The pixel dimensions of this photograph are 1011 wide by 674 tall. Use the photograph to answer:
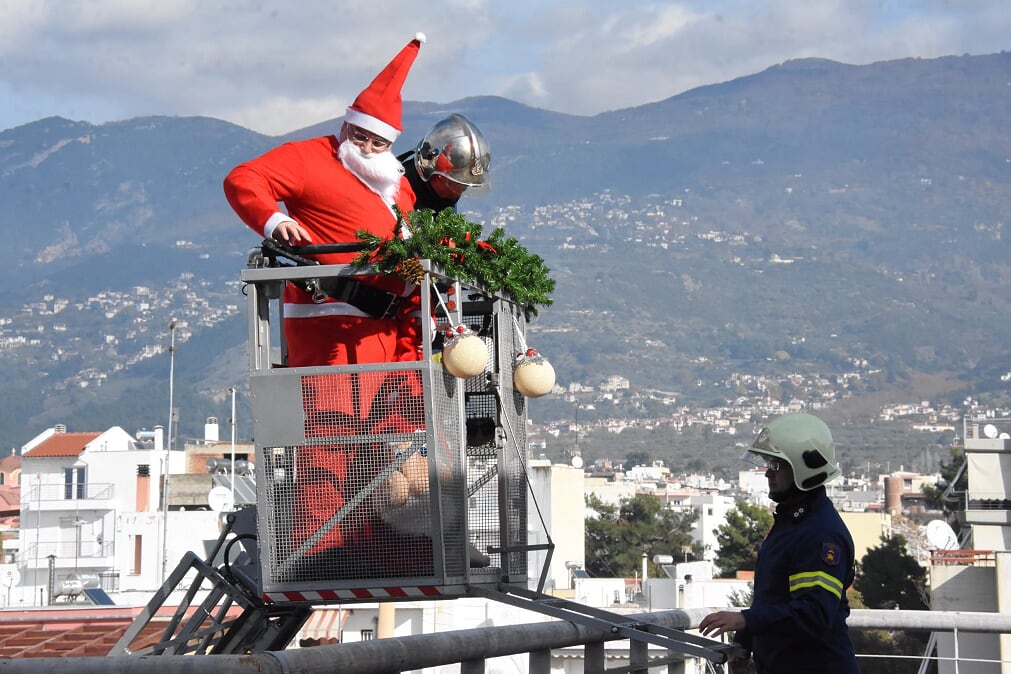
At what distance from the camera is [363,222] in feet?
27.8

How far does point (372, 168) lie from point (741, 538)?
103 m

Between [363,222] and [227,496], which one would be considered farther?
[227,496]

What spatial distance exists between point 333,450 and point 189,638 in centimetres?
129

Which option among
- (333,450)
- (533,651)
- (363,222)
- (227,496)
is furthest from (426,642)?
(227,496)

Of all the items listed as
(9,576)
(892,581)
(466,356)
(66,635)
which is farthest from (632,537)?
(466,356)

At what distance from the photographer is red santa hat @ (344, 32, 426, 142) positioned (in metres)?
8.70

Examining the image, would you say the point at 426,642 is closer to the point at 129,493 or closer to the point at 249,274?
the point at 249,274

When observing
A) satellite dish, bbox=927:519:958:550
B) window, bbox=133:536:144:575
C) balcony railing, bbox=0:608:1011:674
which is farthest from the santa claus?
window, bbox=133:536:144:575

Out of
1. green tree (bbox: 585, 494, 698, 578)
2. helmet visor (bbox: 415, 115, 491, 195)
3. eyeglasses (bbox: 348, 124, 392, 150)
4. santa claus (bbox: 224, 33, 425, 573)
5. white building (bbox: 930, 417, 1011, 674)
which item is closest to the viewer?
santa claus (bbox: 224, 33, 425, 573)

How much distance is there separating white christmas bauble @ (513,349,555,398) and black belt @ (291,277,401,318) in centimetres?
70

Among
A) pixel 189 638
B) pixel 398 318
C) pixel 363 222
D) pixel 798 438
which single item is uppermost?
pixel 363 222

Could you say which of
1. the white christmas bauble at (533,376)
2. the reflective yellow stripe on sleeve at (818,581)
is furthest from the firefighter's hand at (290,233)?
the reflective yellow stripe on sleeve at (818,581)

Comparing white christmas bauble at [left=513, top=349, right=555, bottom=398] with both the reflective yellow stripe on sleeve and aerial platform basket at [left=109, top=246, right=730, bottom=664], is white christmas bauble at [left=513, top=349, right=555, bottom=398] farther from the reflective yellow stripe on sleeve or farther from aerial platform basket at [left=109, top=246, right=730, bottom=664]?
the reflective yellow stripe on sleeve

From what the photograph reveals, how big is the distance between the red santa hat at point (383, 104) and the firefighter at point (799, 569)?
3.35 m
